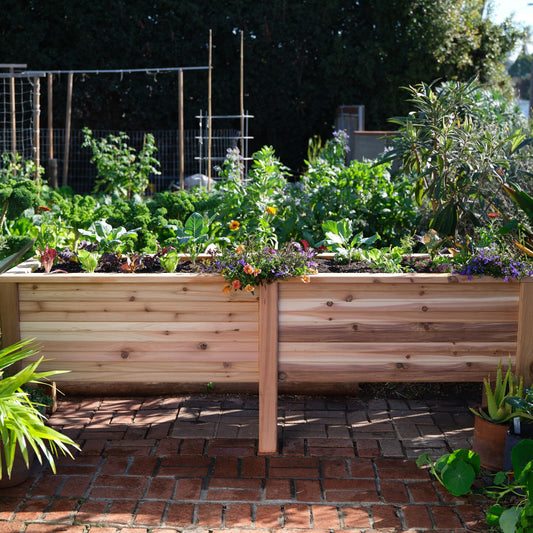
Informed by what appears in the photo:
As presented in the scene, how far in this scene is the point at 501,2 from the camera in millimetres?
14508

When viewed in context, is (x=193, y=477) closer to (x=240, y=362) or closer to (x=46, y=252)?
(x=240, y=362)

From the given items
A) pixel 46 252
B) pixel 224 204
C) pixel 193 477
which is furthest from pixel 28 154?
pixel 193 477

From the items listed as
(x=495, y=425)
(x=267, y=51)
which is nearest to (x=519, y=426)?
(x=495, y=425)

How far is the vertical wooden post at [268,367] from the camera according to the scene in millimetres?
3113

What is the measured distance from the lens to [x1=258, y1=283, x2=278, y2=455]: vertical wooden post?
3113 mm

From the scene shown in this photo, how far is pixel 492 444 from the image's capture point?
2998 millimetres

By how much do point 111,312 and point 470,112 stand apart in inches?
97.4

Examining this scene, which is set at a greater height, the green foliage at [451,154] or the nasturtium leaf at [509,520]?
the green foliage at [451,154]

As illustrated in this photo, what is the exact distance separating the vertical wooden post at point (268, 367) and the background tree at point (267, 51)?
1091cm

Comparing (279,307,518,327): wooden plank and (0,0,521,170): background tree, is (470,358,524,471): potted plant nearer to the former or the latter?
(279,307,518,327): wooden plank

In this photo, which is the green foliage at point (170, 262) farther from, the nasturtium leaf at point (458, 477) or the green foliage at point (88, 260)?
the nasturtium leaf at point (458, 477)

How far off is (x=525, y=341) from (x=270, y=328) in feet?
3.95

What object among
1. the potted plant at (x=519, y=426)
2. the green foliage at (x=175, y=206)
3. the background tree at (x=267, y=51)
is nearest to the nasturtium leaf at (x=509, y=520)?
the potted plant at (x=519, y=426)

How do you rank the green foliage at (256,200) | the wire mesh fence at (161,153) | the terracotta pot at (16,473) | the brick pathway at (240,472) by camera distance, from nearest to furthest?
the brick pathway at (240,472)
the terracotta pot at (16,473)
the green foliage at (256,200)
the wire mesh fence at (161,153)
